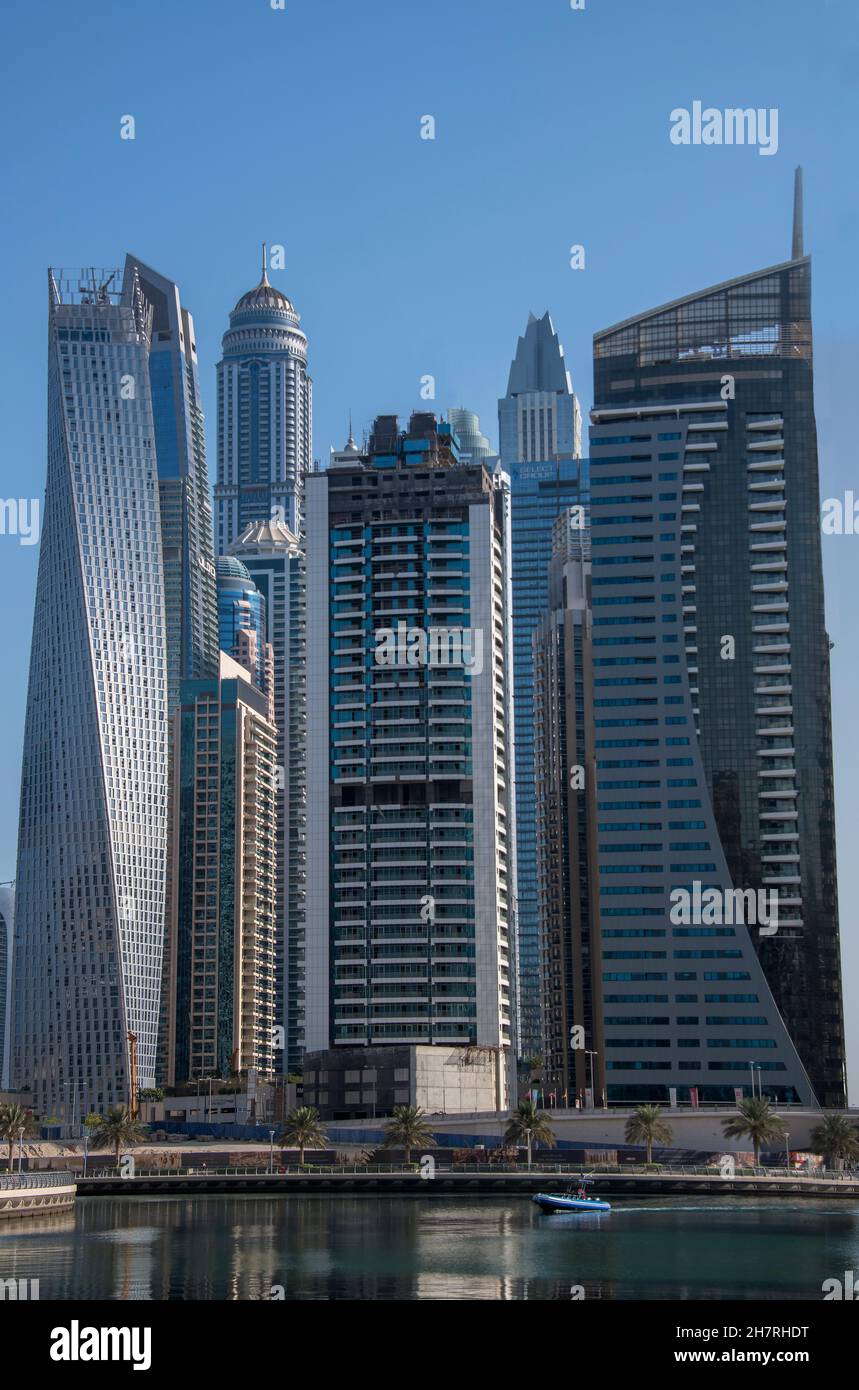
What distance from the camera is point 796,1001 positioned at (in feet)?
653

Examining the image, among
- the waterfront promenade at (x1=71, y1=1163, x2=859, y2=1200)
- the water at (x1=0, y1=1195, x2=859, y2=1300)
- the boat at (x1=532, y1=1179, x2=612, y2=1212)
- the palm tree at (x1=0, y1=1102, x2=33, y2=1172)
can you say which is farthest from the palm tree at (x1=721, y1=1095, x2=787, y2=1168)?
the palm tree at (x1=0, y1=1102, x2=33, y2=1172)

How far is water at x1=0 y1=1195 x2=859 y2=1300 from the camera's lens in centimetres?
7875

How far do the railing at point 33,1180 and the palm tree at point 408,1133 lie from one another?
32.1 metres

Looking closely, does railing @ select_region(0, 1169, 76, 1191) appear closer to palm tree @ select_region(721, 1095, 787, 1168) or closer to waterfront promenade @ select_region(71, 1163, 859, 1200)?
waterfront promenade @ select_region(71, 1163, 859, 1200)

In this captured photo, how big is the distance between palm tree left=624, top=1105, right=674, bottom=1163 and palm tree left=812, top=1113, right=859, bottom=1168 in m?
15.3

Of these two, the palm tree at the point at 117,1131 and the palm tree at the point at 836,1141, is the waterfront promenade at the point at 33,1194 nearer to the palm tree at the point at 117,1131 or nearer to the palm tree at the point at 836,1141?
the palm tree at the point at 117,1131

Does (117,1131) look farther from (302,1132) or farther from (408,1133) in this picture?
(408,1133)
